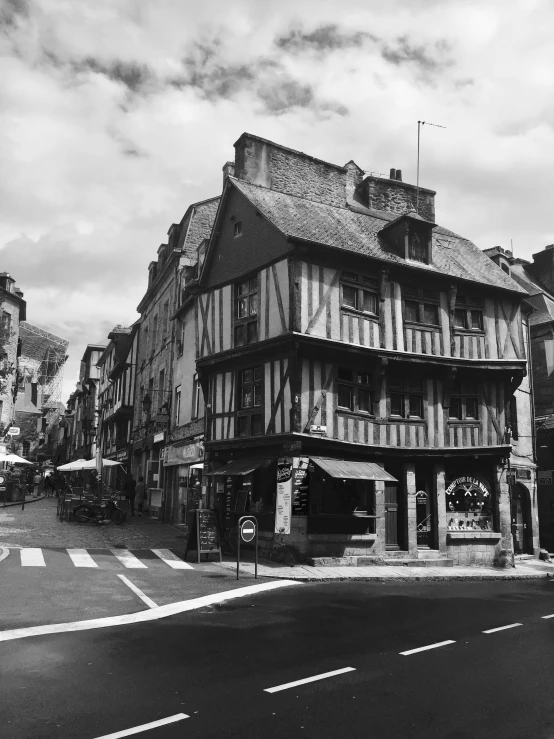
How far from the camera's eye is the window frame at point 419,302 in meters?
18.5

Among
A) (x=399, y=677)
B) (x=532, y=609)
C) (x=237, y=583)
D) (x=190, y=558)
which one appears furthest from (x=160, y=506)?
(x=399, y=677)

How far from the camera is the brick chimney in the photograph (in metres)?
30.6

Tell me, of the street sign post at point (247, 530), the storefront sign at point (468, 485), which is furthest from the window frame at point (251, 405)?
the storefront sign at point (468, 485)

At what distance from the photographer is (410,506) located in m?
17.6

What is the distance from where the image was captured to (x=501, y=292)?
1972 cm

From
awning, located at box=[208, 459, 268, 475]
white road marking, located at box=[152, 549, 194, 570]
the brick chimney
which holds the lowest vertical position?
white road marking, located at box=[152, 549, 194, 570]

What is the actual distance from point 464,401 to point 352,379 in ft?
12.8

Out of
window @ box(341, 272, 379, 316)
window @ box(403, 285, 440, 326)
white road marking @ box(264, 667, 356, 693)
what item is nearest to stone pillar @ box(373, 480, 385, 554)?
window @ box(341, 272, 379, 316)

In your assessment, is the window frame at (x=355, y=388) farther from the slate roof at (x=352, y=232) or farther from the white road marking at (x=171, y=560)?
the white road marking at (x=171, y=560)

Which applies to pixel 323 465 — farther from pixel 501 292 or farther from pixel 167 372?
pixel 167 372

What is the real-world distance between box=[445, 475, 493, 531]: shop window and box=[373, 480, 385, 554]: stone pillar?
2307 millimetres

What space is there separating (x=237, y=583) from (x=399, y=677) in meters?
6.59

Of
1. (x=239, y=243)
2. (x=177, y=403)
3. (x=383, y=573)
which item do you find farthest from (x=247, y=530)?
(x=177, y=403)

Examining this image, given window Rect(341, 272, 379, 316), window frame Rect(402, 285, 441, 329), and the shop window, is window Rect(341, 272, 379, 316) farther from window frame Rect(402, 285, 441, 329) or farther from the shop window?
the shop window
